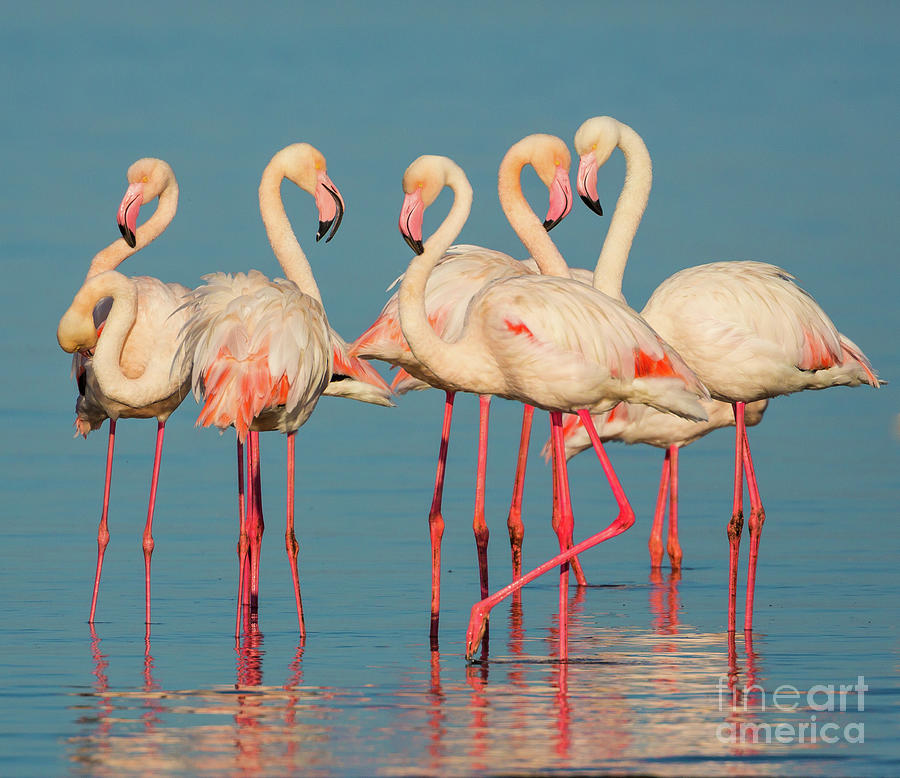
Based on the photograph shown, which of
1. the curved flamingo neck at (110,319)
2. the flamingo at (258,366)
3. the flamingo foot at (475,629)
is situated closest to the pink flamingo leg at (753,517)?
the flamingo foot at (475,629)

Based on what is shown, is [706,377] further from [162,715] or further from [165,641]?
[162,715]

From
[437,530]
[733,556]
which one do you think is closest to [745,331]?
[733,556]

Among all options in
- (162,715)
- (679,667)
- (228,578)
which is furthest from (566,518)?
(228,578)

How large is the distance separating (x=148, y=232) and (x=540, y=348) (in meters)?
3.86

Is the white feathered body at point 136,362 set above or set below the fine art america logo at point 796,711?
above

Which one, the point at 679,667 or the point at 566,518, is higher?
the point at 566,518

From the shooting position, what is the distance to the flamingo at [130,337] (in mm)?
9125

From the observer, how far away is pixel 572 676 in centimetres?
737

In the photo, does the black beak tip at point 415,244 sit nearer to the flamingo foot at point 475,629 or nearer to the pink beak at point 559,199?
the pink beak at point 559,199

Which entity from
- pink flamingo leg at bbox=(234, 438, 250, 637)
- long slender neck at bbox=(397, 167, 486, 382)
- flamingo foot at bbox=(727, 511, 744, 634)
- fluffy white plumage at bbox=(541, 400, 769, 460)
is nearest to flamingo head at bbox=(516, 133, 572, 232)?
long slender neck at bbox=(397, 167, 486, 382)

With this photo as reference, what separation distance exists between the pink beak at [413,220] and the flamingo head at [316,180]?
1.84 metres

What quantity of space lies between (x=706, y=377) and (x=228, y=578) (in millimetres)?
3614

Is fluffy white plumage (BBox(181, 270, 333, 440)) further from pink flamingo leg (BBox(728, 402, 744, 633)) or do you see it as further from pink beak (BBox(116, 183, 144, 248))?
pink flamingo leg (BBox(728, 402, 744, 633))

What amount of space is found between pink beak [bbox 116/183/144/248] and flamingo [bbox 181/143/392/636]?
0.85 m
